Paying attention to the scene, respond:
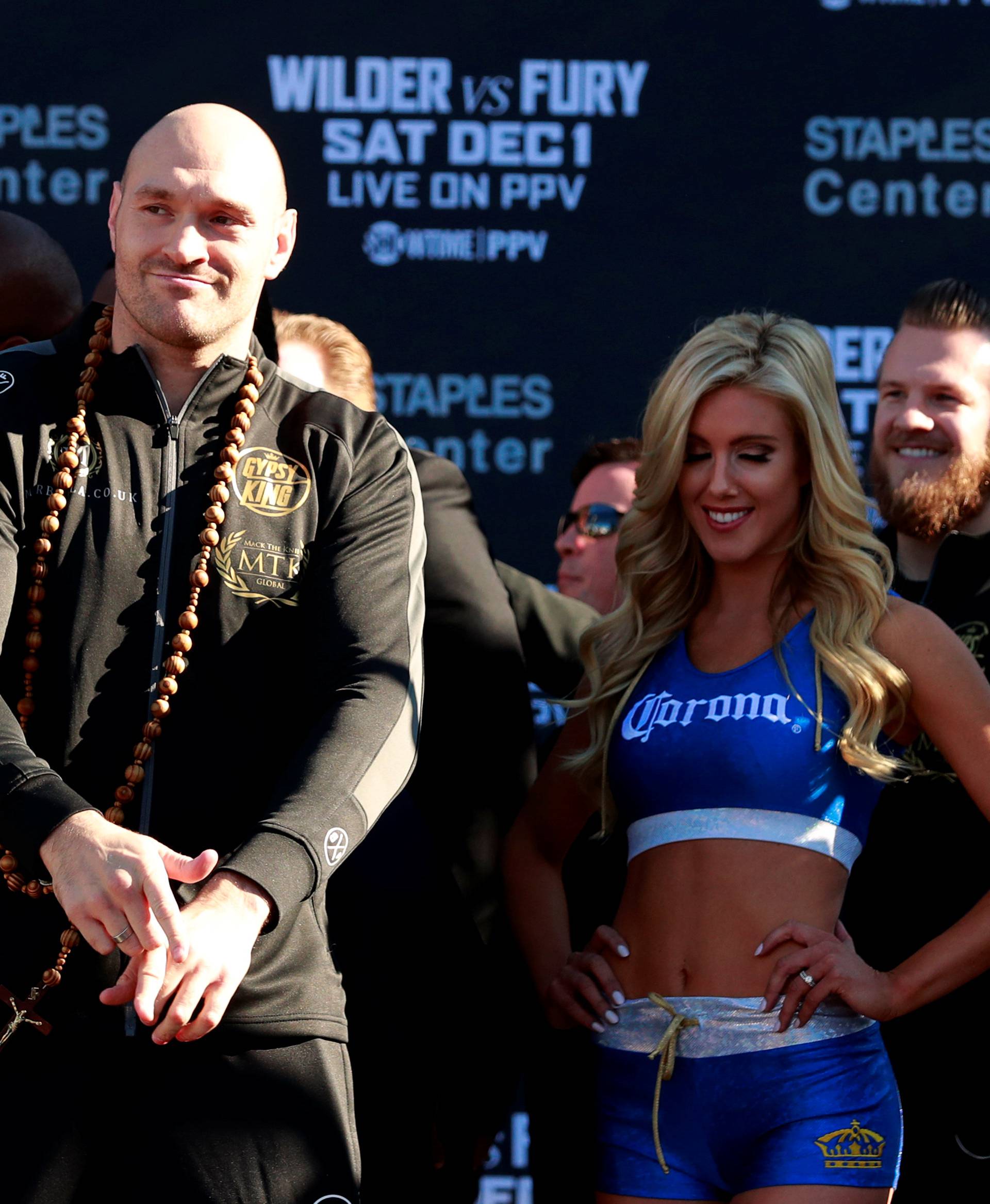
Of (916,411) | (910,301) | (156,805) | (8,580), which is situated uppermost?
(910,301)

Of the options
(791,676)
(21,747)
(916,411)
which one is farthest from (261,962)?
(916,411)

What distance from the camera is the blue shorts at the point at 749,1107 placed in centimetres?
210

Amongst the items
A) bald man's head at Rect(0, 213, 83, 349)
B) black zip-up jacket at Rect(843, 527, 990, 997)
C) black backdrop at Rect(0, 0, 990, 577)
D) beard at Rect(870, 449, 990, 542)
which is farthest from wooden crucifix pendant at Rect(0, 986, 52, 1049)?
black backdrop at Rect(0, 0, 990, 577)

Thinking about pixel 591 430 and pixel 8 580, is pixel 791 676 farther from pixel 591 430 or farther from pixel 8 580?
pixel 591 430

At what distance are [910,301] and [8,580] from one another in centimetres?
207

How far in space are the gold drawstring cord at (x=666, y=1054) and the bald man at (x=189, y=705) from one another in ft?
1.50

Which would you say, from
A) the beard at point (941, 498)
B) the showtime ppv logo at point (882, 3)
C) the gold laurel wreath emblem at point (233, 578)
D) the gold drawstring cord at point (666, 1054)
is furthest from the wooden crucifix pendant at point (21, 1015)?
the showtime ppv logo at point (882, 3)

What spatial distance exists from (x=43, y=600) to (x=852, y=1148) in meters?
1.26

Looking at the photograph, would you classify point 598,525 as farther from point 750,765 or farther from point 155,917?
point 155,917

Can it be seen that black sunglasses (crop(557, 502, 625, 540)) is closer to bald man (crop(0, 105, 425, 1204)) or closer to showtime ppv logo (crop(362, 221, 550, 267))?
showtime ppv logo (crop(362, 221, 550, 267))

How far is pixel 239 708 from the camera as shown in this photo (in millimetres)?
1931

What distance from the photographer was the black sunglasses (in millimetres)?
3611

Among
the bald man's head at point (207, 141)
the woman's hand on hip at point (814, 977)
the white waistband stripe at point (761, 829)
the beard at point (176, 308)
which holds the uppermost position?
the bald man's head at point (207, 141)

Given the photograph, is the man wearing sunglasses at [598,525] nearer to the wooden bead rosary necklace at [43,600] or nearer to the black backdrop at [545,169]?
the black backdrop at [545,169]
